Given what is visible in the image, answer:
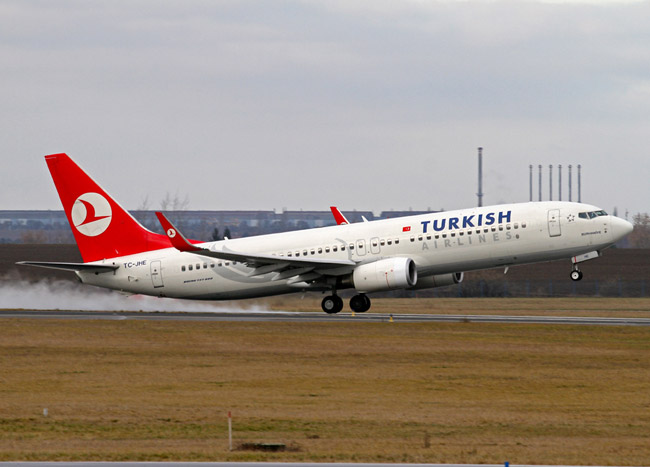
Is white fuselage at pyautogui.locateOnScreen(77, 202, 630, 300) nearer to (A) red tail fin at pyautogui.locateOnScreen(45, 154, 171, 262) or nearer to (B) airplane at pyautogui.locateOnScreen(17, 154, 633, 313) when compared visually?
(B) airplane at pyautogui.locateOnScreen(17, 154, 633, 313)

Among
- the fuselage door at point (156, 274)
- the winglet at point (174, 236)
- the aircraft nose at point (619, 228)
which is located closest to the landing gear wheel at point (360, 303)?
the winglet at point (174, 236)

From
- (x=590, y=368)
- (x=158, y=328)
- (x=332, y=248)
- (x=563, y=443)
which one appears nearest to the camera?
(x=563, y=443)

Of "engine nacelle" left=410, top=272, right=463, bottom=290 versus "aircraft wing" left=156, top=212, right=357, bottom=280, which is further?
"engine nacelle" left=410, top=272, right=463, bottom=290

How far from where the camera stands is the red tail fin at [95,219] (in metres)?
49.7

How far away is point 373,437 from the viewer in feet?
66.4

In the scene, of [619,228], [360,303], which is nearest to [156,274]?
[360,303]

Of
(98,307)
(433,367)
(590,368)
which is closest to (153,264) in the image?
(98,307)

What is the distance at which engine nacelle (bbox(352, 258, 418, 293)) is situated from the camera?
44312mm

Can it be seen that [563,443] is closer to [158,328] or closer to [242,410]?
[242,410]

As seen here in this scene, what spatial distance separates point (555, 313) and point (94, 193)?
85.8ft

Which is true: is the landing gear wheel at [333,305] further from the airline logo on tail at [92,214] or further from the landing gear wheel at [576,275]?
the airline logo on tail at [92,214]

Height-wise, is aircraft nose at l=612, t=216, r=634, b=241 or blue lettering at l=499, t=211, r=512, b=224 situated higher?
blue lettering at l=499, t=211, r=512, b=224

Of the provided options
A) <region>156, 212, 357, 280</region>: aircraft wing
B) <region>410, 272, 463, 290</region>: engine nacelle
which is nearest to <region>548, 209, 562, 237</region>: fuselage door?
<region>410, 272, 463, 290</region>: engine nacelle

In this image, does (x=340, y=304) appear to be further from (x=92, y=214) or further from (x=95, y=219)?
(x=92, y=214)
